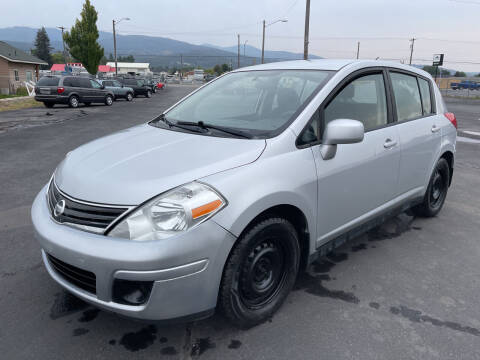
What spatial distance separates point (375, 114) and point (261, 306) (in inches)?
76.6

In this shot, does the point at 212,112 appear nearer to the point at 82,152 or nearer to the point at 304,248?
the point at 82,152

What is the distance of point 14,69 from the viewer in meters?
40.1

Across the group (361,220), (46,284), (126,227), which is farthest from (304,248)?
(46,284)

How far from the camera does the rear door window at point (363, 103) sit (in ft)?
9.94

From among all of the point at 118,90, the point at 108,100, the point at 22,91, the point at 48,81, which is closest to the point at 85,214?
the point at 48,81

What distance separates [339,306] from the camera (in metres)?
2.84

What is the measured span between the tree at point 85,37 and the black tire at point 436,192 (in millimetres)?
42949

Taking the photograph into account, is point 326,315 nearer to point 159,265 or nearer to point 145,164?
point 159,265

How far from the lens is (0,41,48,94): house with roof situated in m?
38.2

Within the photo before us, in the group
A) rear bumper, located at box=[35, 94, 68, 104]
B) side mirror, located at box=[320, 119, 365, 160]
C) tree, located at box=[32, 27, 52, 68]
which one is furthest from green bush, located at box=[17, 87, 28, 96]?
tree, located at box=[32, 27, 52, 68]

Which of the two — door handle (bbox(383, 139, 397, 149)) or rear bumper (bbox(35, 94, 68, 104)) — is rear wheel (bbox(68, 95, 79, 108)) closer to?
rear bumper (bbox(35, 94, 68, 104))

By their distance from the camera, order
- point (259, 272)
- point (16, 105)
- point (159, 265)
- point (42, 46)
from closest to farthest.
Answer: point (159, 265) → point (259, 272) → point (16, 105) → point (42, 46)

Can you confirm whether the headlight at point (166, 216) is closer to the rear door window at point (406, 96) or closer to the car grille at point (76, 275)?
the car grille at point (76, 275)

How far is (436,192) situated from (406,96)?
144 cm
